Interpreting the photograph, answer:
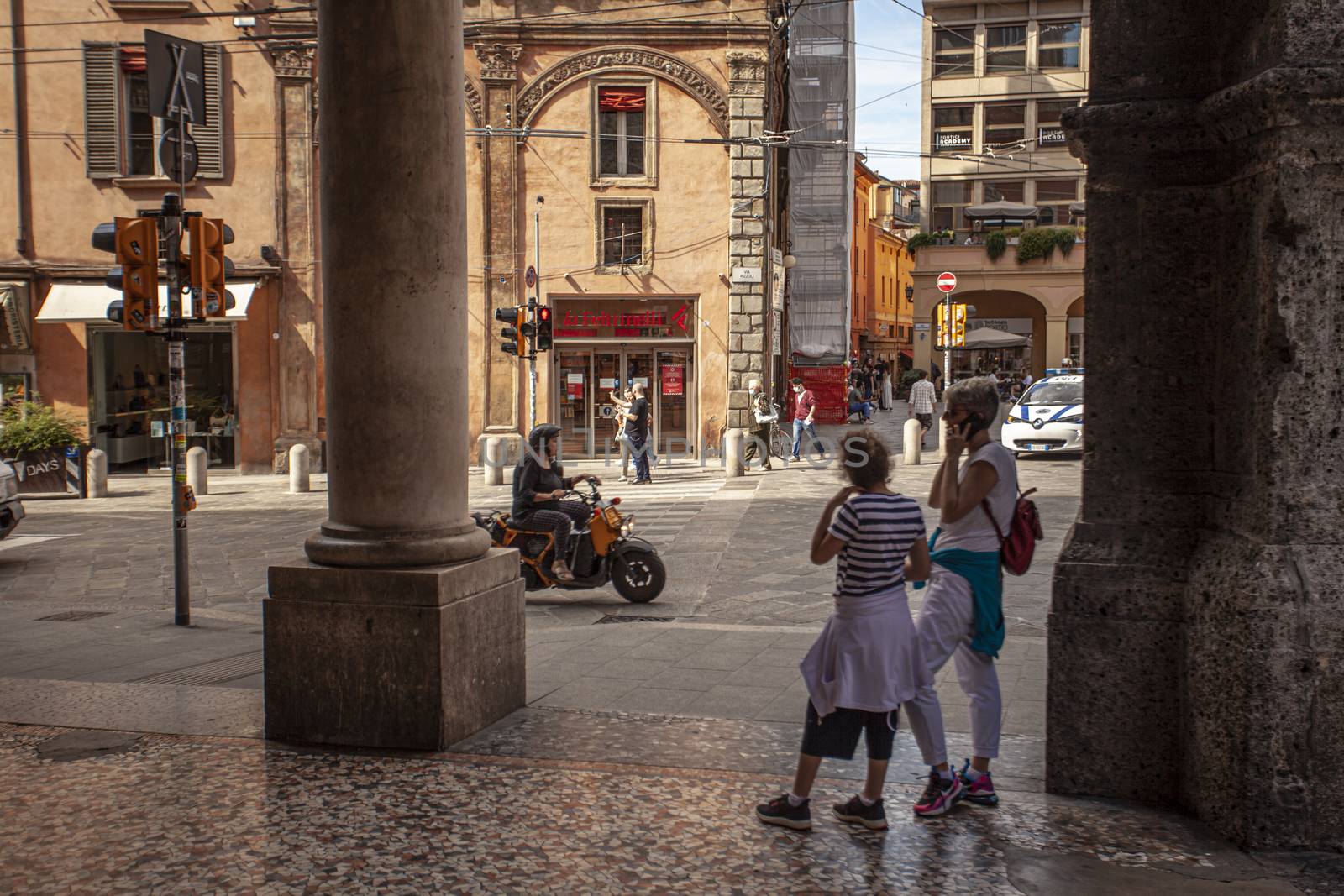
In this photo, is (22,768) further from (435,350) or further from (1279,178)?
(1279,178)

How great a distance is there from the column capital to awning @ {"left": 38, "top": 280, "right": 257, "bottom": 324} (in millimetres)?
5946

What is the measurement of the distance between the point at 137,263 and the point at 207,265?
0.47m

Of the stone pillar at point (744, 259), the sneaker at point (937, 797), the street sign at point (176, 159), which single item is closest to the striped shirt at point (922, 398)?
the stone pillar at point (744, 259)

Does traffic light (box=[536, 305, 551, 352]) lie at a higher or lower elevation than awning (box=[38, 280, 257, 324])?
lower

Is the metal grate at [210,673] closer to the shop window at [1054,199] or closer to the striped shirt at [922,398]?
the striped shirt at [922,398]

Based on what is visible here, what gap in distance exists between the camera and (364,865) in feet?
13.1

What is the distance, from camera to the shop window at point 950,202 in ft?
155

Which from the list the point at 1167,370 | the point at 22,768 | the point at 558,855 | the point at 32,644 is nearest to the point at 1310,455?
the point at 1167,370

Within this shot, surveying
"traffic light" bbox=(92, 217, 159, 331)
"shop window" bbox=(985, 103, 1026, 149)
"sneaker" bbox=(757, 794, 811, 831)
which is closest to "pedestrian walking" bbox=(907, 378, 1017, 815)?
"sneaker" bbox=(757, 794, 811, 831)

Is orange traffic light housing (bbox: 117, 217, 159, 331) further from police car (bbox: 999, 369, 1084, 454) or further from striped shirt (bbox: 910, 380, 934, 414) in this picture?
striped shirt (bbox: 910, 380, 934, 414)

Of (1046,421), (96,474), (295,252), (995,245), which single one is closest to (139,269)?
(96,474)

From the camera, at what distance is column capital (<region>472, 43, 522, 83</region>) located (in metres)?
23.5

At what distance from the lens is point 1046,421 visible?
21.4 meters

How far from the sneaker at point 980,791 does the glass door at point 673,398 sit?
19422 millimetres
